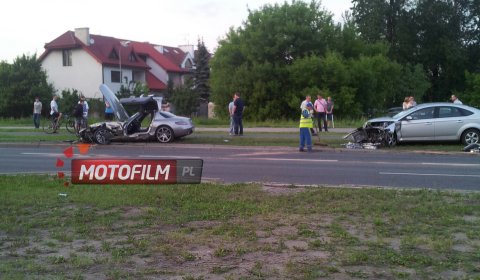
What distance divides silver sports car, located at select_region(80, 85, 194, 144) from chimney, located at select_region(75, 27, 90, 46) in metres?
38.8

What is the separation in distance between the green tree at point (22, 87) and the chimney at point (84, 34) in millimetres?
5313

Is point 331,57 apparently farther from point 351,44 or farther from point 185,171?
point 185,171

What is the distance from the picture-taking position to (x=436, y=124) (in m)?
18.6

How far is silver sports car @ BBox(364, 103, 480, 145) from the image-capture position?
60.6 feet

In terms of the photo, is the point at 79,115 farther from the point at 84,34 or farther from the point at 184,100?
the point at 84,34

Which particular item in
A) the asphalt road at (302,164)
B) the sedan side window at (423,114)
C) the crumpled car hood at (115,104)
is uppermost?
the crumpled car hood at (115,104)

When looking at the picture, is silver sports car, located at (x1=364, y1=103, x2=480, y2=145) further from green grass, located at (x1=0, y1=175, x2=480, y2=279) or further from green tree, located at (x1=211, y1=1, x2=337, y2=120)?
green tree, located at (x1=211, y1=1, x2=337, y2=120)

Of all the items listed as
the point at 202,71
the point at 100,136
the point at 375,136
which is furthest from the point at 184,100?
the point at 375,136

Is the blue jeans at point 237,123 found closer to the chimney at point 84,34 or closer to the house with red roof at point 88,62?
the house with red roof at point 88,62

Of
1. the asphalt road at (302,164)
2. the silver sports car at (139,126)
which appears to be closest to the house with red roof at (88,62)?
the silver sports car at (139,126)

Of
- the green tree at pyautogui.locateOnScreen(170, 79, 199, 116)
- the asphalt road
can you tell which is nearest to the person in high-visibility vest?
the asphalt road

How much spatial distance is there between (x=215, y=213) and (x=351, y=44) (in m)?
43.0

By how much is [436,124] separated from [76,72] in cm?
4677

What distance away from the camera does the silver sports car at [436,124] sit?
1847 cm
